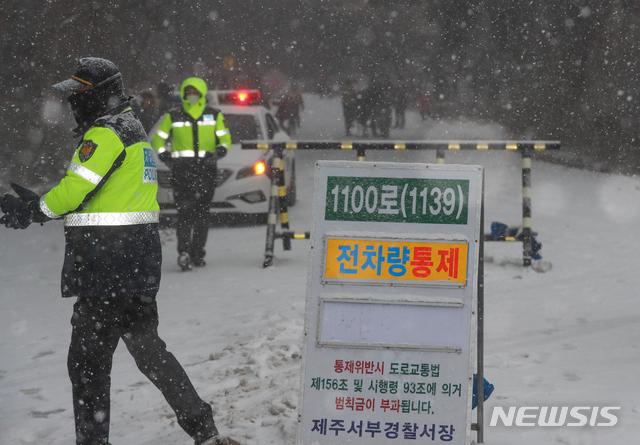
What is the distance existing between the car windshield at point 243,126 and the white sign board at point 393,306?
8.96m

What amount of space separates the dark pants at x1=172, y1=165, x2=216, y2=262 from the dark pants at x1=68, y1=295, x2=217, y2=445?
494 centimetres

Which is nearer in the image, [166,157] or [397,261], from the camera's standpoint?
[397,261]

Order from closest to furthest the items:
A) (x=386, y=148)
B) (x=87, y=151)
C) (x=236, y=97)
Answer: (x=87, y=151), (x=386, y=148), (x=236, y=97)

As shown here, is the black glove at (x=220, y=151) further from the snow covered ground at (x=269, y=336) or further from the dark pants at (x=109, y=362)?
the dark pants at (x=109, y=362)

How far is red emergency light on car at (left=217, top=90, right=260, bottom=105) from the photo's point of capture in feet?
50.0

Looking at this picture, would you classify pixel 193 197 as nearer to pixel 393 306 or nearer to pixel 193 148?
pixel 193 148

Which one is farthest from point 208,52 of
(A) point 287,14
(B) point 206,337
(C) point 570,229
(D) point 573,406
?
(D) point 573,406

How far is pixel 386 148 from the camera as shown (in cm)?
888

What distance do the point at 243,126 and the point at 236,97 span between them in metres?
2.76

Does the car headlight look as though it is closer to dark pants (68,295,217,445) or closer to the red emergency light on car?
the red emergency light on car

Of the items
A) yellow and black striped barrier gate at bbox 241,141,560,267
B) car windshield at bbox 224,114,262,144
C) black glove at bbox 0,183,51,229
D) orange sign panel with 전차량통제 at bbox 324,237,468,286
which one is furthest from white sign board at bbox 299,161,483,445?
car windshield at bbox 224,114,262,144

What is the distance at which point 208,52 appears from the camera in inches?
1287

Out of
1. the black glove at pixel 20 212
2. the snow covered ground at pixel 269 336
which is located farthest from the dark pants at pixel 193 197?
the black glove at pixel 20 212

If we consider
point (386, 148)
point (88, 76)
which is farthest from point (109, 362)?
point (386, 148)
